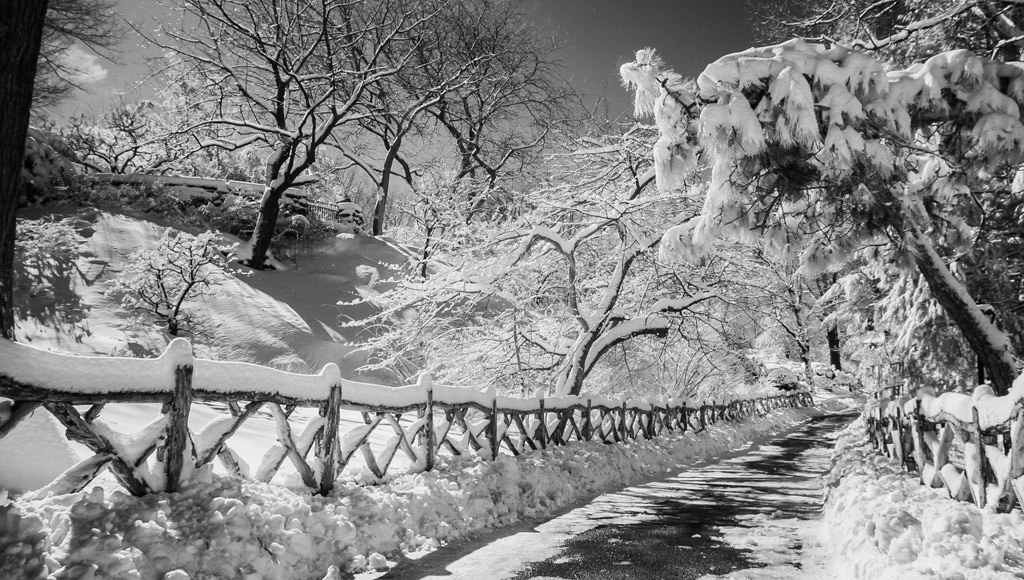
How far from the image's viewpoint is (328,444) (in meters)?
4.96

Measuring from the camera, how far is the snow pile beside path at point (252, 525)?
2.89 metres

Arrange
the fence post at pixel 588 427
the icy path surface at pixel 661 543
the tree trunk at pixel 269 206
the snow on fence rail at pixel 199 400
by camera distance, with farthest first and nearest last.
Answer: the tree trunk at pixel 269 206 → the fence post at pixel 588 427 → the icy path surface at pixel 661 543 → the snow on fence rail at pixel 199 400

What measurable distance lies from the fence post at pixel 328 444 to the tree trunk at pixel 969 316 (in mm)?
6210

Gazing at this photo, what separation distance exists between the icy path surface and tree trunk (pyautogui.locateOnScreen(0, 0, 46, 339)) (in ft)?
11.2

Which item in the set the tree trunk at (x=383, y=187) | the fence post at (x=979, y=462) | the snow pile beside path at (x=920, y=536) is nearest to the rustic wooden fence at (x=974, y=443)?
the fence post at (x=979, y=462)

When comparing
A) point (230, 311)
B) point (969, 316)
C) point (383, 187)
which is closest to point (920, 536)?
point (969, 316)

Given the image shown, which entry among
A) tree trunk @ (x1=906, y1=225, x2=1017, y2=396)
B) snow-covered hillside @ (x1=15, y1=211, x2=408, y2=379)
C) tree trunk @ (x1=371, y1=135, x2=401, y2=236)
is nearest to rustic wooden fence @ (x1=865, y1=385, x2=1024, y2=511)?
tree trunk @ (x1=906, y1=225, x2=1017, y2=396)

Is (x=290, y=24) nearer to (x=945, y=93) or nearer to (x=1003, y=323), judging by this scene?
(x=945, y=93)

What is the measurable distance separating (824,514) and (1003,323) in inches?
186

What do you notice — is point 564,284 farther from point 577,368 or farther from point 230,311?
point 230,311

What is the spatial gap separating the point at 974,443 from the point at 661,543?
9.00ft

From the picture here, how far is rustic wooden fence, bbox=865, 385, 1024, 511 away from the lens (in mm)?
3877

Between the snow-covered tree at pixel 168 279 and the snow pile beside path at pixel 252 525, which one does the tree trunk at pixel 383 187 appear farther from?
the snow pile beside path at pixel 252 525

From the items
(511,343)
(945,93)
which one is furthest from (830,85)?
(511,343)
